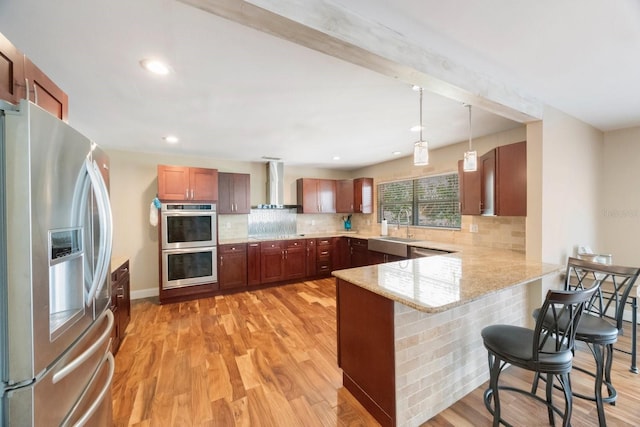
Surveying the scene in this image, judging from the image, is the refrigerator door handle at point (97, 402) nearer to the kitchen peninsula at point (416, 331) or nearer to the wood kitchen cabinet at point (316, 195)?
the kitchen peninsula at point (416, 331)

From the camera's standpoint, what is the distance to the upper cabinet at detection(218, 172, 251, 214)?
4582mm

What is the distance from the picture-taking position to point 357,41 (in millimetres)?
1282

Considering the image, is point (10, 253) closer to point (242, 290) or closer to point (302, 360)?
point (302, 360)

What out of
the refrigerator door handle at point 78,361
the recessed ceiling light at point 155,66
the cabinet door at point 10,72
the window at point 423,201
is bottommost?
the refrigerator door handle at point 78,361

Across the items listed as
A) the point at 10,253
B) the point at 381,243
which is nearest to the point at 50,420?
the point at 10,253

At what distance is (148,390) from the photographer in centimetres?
199

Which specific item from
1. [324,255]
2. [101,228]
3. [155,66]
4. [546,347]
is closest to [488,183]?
[546,347]

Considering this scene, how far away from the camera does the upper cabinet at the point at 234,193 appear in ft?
15.0

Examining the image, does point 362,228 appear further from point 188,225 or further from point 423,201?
point 188,225

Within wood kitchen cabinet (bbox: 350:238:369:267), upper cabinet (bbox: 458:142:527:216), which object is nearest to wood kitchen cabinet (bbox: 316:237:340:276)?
wood kitchen cabinet (bbox: 350:238:369:267)

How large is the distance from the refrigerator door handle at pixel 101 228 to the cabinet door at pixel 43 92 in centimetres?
36

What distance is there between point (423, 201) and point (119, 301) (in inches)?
180

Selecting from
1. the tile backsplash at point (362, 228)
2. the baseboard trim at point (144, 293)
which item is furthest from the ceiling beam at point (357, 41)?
the baseboard trim at point (144, 293)

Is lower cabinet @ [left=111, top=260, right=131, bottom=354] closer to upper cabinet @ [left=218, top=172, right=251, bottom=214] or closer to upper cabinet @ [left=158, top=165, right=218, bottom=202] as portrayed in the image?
upper cabinet @ [left=158, top=165, right=218, bottom=202]
